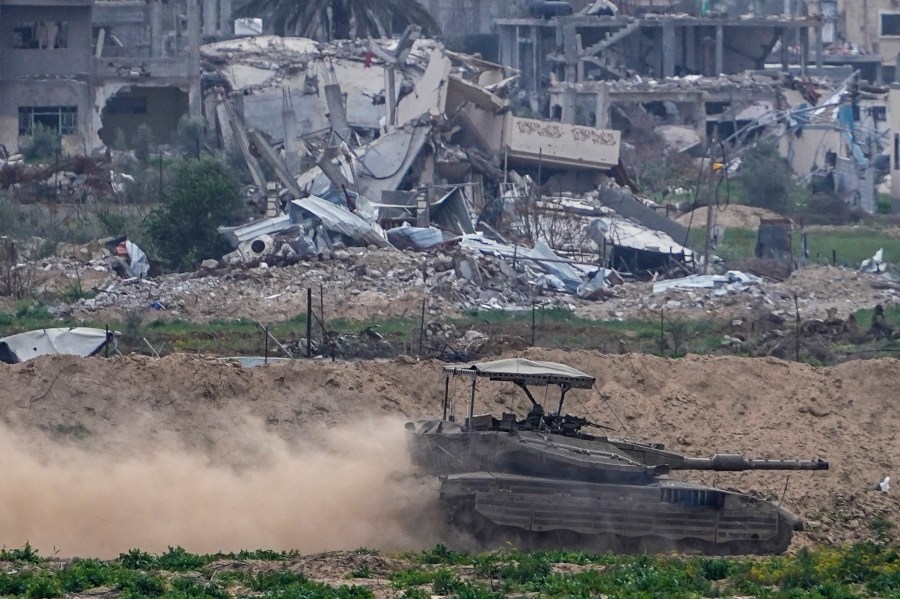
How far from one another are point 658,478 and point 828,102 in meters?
45.1

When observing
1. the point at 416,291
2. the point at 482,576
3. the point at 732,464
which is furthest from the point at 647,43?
the point at 482,576

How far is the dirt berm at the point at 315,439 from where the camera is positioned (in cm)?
1842

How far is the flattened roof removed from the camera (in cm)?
1875

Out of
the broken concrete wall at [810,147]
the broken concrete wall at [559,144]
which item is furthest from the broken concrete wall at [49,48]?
the broken concrete wall at [810,147]

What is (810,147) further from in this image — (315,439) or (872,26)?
(315,439)

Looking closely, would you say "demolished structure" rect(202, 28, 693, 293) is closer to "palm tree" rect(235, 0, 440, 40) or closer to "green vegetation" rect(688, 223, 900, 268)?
"green vegetation" rect(688, 223, 900, 268)

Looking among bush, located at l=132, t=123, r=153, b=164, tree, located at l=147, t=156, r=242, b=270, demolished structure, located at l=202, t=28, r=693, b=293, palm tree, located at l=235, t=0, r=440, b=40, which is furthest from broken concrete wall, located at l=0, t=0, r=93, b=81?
tree, located at l=147, t=156, r=242, b=270

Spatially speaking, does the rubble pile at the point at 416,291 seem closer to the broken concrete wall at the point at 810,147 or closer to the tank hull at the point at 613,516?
the tank hull at the point at 613,516

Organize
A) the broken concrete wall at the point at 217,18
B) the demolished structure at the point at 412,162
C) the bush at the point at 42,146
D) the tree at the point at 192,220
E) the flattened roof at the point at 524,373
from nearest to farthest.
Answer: the flattened roof at the point at 524,373, the tree at the point at 192,220, the demolished structure at the point at 412,162, the bush at the point at 42,146, the broken concrete wall at the point at 217,18

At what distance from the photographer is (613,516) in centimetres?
1817

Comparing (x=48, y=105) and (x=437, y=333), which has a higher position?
(x=48, y=105)

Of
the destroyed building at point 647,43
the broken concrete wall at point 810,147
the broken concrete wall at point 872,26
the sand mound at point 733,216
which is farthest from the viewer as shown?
the broken concrete wall at point 872,26

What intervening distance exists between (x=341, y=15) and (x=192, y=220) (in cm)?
2959

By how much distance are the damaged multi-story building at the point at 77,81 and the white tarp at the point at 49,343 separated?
28.2m
